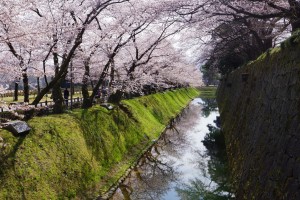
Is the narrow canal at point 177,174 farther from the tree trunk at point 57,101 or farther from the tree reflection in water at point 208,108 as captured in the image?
the tree reflection in water at point 208,108

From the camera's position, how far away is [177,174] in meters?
15.4

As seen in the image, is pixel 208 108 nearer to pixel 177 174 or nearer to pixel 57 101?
pixel 177 174

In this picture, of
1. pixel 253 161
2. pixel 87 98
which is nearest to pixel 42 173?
pixel 253 161

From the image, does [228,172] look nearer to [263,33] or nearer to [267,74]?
[267,74]

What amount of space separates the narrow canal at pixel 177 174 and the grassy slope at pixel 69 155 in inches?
27.7

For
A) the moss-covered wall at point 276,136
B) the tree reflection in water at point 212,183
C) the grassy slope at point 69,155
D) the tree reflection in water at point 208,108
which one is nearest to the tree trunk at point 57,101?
the grassy slope at point 69,155

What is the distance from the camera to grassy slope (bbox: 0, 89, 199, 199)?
863 centimetres

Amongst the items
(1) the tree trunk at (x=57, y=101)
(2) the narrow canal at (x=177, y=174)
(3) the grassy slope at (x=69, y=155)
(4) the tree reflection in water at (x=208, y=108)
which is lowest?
(2) the narrow canal at (x=177, y=174)

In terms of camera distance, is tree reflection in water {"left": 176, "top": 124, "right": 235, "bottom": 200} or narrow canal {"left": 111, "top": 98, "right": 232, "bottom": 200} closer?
tree reflection in water {"left": 176, "top": 124, "right": 235, "bottom": 200}

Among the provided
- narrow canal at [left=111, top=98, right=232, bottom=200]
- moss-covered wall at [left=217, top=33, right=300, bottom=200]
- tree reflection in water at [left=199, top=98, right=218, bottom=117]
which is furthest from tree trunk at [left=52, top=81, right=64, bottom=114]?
tree reflection in water at [left=199, top=98, right=218, bottom=117]

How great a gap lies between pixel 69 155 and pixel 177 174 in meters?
6.14

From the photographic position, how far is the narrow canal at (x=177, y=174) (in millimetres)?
12531

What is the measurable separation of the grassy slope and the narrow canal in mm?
702

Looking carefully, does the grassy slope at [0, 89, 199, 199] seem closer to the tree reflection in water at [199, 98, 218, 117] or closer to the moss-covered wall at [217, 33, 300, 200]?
the moss-covered wall at [217, 33, 300, 200]
